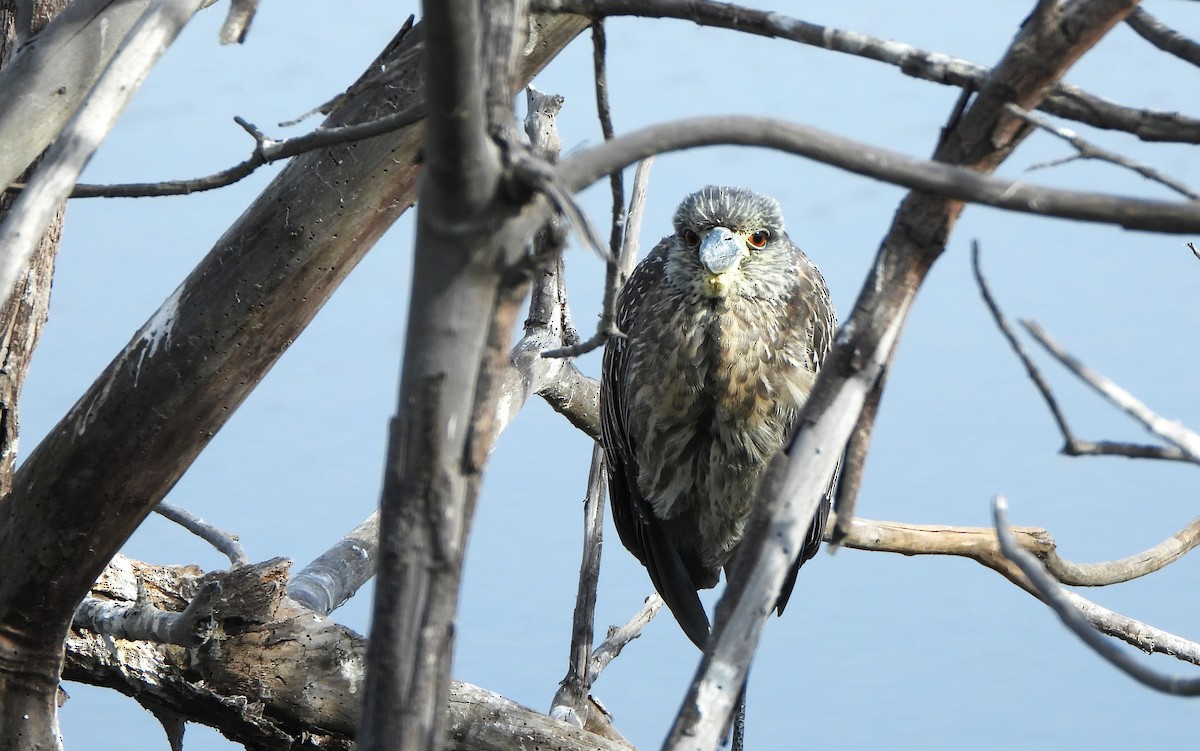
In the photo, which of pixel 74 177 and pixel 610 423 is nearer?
pixel 74 177

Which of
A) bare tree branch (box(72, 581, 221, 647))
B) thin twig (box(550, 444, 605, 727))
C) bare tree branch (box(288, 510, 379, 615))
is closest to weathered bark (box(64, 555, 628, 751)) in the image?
bare tree branch (box(72, 581, 221, 647))

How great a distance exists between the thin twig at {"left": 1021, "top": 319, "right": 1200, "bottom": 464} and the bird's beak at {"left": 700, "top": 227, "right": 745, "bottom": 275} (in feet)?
5.33

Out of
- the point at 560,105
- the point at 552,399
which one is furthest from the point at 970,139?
the point at 552,399

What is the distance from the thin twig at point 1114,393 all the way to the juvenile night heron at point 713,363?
1630mm

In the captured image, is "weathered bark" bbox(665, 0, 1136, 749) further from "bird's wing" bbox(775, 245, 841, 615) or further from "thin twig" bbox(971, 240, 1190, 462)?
"bird's wing" bbox(775, 245, 841, 615)

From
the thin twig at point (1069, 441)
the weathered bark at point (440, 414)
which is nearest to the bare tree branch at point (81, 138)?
the weathered bark at point (440, 414)

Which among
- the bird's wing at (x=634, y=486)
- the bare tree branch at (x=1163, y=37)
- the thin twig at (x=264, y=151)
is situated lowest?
the thin twig at (x=264, y=151)

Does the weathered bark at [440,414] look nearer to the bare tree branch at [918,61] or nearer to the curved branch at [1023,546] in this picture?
the bare tree branch at [918,61]

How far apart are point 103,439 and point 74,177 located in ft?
3.08

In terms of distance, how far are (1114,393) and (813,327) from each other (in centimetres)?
184

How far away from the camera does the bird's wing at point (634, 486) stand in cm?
287

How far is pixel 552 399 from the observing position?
316 cm

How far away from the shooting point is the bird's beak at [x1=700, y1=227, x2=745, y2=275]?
254 centimetres

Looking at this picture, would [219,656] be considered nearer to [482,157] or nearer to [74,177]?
[74,177]
